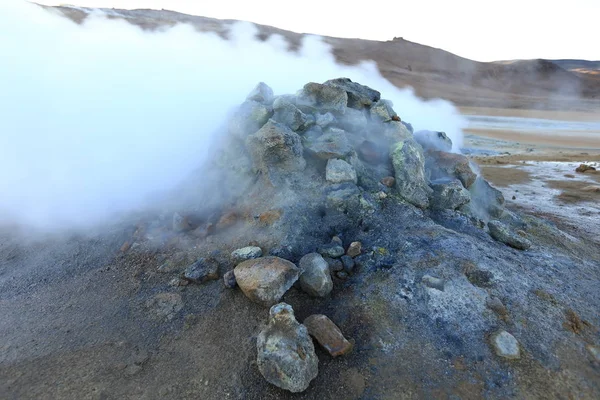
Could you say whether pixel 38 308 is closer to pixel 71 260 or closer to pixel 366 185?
pixel 71 260

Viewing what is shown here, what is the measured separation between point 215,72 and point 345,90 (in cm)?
330

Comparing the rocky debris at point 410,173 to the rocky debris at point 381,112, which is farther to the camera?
the rocky debris at point 381,112

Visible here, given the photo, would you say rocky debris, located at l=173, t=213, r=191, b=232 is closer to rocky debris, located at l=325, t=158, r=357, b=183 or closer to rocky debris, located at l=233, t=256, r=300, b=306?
rocky debris, located at l=233, t=256, r=300, b=306

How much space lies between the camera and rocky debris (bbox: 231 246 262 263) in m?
2.72

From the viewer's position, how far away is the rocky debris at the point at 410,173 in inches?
127

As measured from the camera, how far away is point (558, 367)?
6.69ft

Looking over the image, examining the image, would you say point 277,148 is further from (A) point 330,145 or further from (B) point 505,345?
(B) point 505,345

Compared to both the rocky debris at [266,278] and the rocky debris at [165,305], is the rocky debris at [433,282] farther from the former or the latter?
the rocky debris at [165,305]

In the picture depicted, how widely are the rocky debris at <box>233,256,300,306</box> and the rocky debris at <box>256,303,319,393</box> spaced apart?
264 millimetres

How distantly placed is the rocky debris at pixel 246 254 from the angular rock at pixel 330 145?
1097 mm

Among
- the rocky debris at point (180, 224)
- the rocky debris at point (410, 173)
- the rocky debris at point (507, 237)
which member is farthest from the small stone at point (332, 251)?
the rocky debris at point (507, 237)

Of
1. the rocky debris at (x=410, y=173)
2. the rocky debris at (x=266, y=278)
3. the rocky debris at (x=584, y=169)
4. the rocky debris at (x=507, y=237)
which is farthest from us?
the rocky debris at (x=584, y=169)

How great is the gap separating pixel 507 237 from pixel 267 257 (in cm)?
208

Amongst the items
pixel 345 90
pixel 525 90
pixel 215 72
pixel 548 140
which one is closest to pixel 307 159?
pixel 345 90
